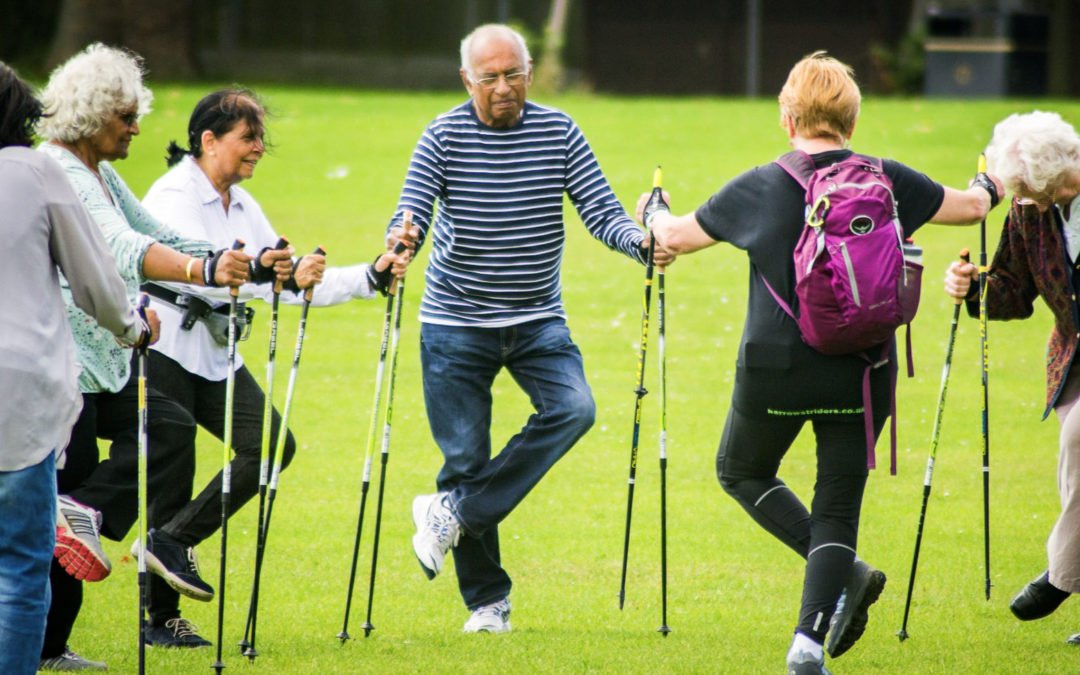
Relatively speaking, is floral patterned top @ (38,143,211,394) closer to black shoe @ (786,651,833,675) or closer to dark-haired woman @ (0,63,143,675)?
dark-haired woman @ (0,63,143,675)

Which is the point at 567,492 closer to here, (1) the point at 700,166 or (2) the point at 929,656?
(2) the point at 929,656

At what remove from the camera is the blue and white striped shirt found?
6.30m

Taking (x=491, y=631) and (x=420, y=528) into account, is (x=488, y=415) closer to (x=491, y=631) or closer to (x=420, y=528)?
(x=420, y=528)

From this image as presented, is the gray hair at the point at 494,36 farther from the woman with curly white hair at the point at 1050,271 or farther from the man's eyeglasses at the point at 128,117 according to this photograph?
the woman with curly white hair at the point at 1050,271

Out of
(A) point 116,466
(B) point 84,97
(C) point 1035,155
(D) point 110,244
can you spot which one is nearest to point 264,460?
(A) point 116,466

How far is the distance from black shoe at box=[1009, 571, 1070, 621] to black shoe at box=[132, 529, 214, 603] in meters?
3.28

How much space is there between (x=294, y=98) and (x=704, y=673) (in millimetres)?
23964

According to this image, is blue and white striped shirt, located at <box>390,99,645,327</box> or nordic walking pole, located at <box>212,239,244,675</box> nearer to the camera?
nordic walking pole, located at <box>212,239,244,675</box>

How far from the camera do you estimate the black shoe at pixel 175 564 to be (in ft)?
19.4

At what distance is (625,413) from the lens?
11359 millimetres

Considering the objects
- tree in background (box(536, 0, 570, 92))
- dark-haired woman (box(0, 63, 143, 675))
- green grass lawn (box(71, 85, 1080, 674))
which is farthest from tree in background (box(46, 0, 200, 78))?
dark-haired woman (box(0, 63, 143, 675))

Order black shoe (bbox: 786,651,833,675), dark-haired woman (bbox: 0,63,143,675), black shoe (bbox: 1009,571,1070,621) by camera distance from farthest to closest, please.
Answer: black shoe (bbox: 1009,571,1070,621) → black shoe (bbox: 786,651,833,675) → dark-haired woman (bbox: 0,63,143,675)

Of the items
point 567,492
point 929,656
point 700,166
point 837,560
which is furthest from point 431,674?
point 700,166

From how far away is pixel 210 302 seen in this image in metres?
6.16
